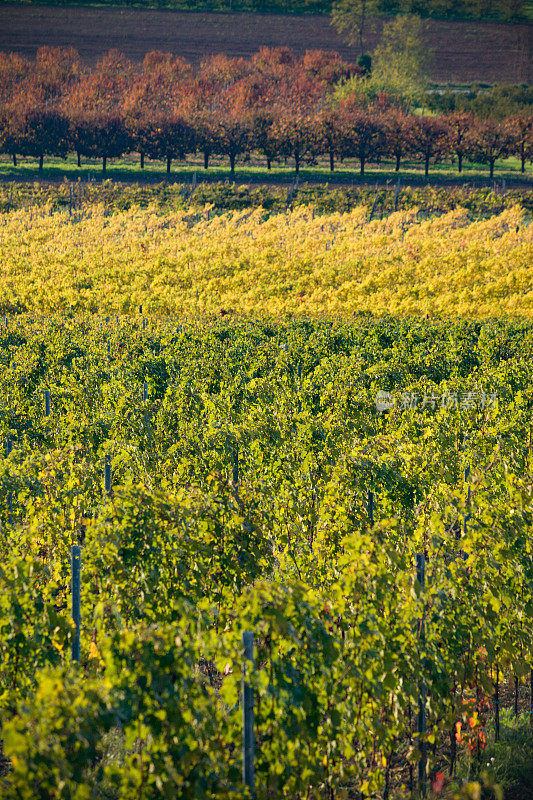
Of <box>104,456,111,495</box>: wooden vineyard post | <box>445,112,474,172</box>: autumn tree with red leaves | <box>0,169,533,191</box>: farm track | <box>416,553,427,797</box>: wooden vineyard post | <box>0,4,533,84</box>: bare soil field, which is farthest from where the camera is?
<box>0,4,533,84</box>: bare soil field

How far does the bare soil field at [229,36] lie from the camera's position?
91125 mm

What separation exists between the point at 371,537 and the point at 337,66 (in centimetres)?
9216

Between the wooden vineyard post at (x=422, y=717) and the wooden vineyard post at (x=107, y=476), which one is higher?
the wooden vineyard post at (x=107, y=476)

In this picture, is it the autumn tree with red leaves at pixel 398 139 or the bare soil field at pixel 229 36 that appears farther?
the bare soil field at pixel 229 36

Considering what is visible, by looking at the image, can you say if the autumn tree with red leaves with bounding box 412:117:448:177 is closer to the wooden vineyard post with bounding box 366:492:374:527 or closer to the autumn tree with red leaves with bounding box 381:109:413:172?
the autumn tree with red leaves with bounding box 381:109:413:172

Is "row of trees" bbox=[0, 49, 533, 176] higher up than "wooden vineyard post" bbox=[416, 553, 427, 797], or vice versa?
"row of trees" bbox=[0, 49, 533, 176]

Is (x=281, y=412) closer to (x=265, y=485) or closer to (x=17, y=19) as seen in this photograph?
(x=265, y=485)

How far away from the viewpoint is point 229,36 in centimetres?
9644

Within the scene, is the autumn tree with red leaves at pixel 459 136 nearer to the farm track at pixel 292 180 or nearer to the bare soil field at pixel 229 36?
the farm track at pixel 292 180

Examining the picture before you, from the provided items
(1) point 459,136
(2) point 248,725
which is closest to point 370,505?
(2) point 248,725

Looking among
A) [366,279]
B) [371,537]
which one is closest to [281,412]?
[371,537]

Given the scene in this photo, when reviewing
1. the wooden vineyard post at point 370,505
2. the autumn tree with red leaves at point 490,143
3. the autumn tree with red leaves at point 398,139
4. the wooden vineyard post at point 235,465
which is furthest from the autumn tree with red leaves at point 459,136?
the wooden vineyard post at point 370,505

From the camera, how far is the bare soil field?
9112 cm

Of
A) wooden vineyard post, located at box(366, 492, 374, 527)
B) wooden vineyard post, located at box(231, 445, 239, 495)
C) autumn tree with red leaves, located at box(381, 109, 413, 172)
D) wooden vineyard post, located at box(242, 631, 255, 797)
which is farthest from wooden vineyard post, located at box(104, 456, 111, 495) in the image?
autumn tree with red leaves, located at box(381, 109, 413, 172)
